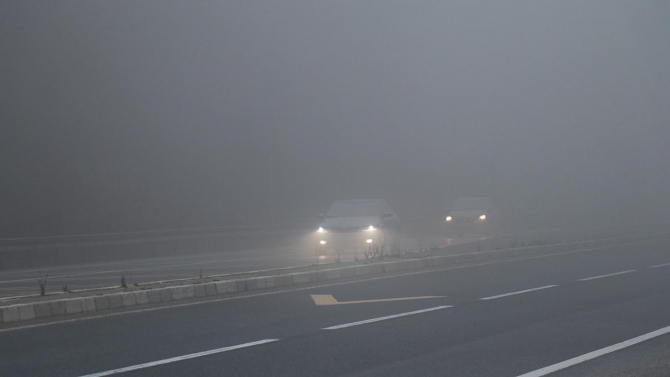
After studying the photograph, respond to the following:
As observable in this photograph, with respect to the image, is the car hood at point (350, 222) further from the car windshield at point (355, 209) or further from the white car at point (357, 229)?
the car windshield at point (355, 209)

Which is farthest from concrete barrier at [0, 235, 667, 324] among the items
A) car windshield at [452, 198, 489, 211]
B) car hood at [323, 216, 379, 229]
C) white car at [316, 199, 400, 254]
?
car windshield at [452, 198, 489, 211]

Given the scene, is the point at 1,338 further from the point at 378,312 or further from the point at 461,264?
the point at 461,264

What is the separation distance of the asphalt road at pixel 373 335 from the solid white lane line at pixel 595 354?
2.2 inches

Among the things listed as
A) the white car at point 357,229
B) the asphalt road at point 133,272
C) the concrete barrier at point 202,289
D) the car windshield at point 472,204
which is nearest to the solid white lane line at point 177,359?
the concrete barrier at point 202,289

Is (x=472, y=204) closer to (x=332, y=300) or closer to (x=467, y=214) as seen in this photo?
(x=467, y=214)

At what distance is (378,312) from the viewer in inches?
455

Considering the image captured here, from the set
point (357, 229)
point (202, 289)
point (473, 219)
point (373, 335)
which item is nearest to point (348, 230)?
point (357, 229)

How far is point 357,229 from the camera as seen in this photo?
942 inches

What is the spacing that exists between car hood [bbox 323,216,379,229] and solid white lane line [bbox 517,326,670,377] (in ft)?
47.6

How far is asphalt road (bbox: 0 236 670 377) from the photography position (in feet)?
25.3

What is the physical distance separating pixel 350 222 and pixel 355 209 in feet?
4.44

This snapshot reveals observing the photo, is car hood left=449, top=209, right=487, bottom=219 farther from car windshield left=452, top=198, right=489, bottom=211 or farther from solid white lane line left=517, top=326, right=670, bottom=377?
solid white lane line left=517, top=326, right=670, bottom=377

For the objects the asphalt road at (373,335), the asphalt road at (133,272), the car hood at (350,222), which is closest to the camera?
the asphalt road at (373,335)

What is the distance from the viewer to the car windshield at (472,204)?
36.5 m
